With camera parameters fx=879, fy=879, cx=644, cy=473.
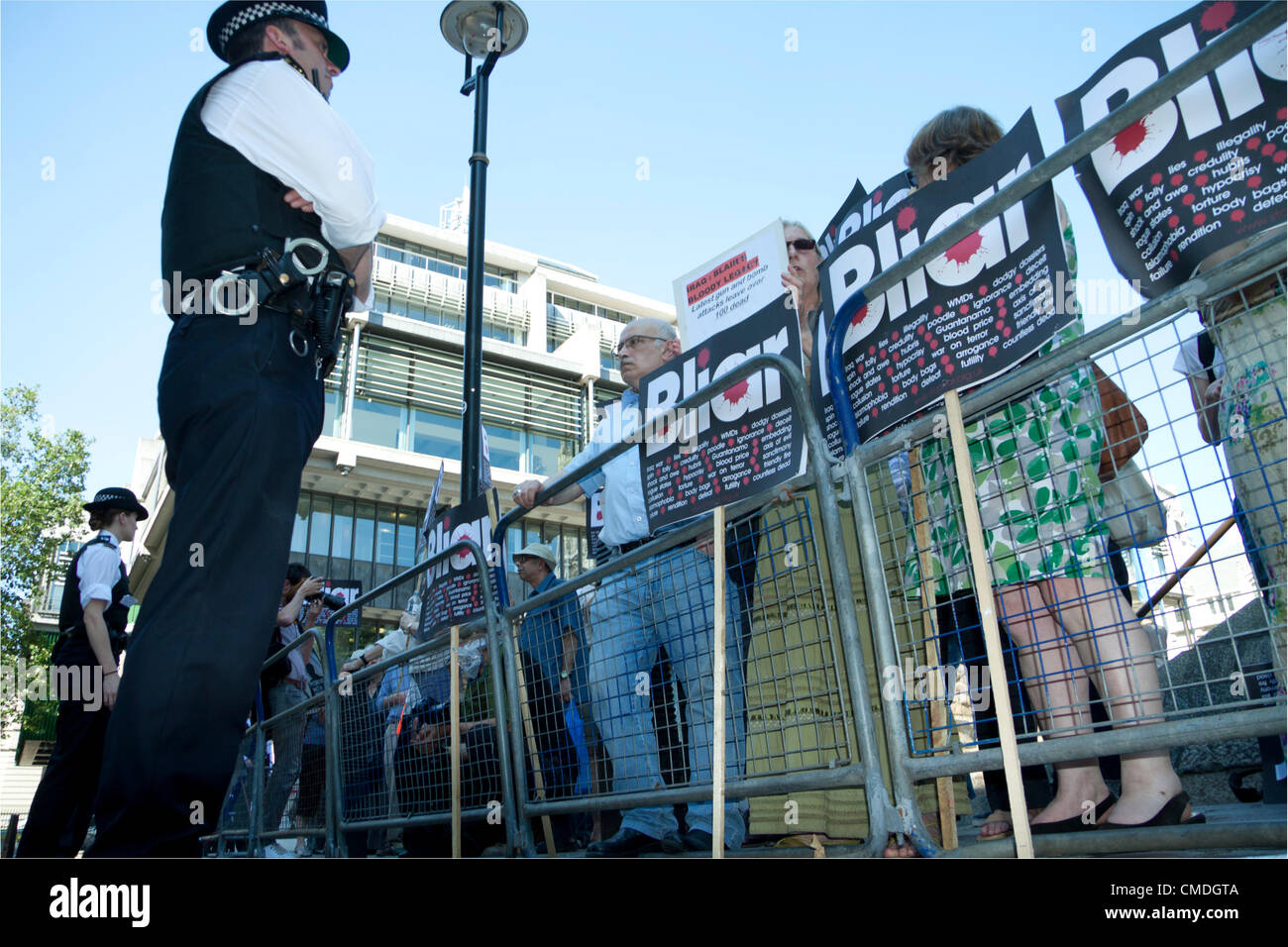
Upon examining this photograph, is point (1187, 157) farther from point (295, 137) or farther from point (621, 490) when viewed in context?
point (621, 490)

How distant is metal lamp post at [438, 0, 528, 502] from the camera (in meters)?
7.41

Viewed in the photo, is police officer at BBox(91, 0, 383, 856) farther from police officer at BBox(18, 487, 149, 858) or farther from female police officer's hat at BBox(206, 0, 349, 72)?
police officer at BBox(18, 487, 149, 858)

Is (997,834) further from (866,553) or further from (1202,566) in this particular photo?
(1202,566)

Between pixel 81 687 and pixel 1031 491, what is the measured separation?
14.9 feet

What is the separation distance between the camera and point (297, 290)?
2.45 metres

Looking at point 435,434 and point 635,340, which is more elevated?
point 435,434

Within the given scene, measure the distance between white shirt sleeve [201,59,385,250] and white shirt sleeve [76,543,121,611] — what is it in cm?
290

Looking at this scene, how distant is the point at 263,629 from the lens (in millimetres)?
2162

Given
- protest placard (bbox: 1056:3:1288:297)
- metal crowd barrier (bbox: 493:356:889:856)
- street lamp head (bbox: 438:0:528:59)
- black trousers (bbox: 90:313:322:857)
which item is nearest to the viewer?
black trousers (bbox: 90:313:322:857)

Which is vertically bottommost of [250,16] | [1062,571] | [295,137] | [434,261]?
[1062,571]

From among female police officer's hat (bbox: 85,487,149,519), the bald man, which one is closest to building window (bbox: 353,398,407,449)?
female police officer's hat (bbox: 85,487,149,519)

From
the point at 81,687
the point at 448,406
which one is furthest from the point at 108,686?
the point at 448,406
